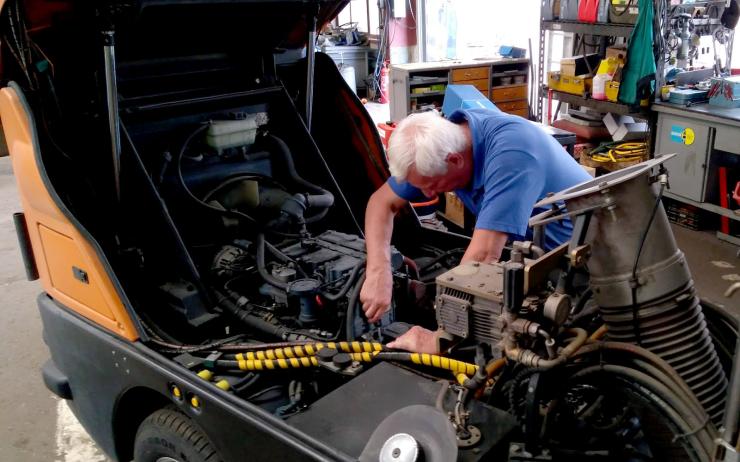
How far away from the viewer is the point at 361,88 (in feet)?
36.6

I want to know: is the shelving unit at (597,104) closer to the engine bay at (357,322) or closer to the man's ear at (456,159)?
the engine bay at (357,322)

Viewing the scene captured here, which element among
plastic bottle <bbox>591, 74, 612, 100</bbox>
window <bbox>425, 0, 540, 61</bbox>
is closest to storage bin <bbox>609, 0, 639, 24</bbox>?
plastic bottle <bbox>591, 74, 612, 100</bbox>

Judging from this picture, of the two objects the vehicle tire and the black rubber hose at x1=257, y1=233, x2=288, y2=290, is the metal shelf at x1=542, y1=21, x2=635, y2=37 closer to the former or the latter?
the black rubber hose at x1=257, y1=233, x2=288, y2=290

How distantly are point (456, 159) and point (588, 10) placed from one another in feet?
12.8

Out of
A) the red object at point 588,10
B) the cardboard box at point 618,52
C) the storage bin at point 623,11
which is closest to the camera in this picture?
the storage bin at point 623,11

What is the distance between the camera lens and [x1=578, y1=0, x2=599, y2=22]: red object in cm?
529

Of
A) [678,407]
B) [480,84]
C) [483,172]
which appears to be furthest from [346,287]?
[480,84]

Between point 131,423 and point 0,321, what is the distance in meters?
2.15

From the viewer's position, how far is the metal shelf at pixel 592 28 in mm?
5023

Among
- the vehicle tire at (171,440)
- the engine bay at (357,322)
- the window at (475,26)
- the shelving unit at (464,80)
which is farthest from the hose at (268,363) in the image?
the window at (475,26)

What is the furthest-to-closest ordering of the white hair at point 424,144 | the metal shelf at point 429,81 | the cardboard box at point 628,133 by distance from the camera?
the metal shelf at point 429,81
the cardboard box at point 628,133
the white hair at point 424,144

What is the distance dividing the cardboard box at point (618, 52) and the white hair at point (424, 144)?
3.47 m

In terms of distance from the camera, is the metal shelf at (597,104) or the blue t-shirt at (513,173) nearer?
the blue t-shirt at (513,173)

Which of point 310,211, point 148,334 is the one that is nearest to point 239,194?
point 310,211
